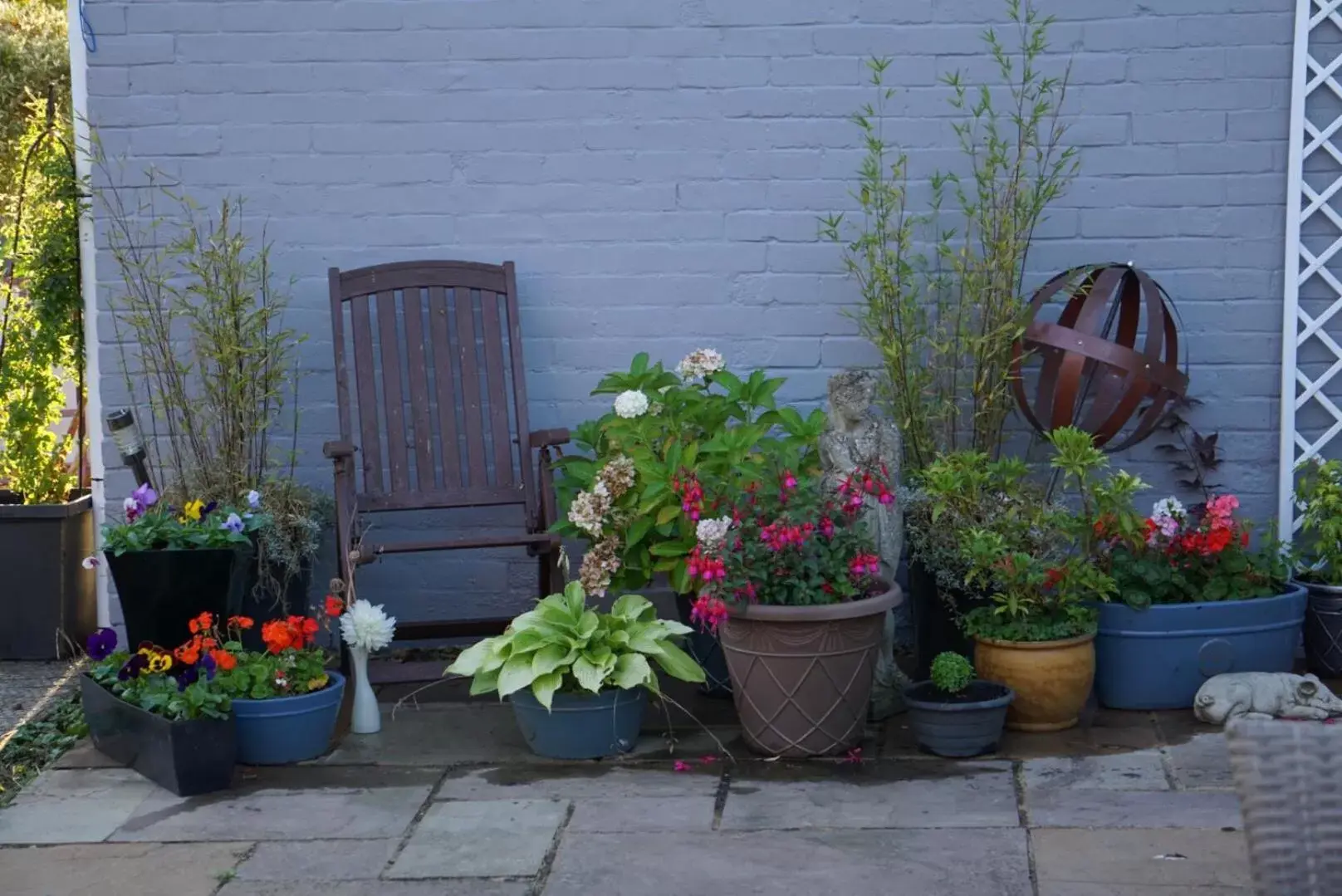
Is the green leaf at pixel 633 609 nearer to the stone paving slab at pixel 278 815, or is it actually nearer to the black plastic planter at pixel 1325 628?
the stone paving slab at pixel 278 815

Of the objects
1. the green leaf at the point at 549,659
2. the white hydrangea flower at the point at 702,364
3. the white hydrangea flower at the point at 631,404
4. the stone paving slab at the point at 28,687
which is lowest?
the stone paving slab at the point at 28,687

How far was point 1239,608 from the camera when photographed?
3852mm

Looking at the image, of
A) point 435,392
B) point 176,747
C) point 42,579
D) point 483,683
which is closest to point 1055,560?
point 483,683

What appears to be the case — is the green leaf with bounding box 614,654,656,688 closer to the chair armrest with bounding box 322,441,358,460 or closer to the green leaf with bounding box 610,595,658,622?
the green leaf with bounding box 610,595,658,622

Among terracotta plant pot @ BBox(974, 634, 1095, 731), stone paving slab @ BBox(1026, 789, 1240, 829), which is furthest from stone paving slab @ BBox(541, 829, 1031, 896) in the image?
terracotta plant pot @ BBox(974, 634, 1095, 731)

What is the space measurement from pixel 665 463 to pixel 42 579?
6.81ft

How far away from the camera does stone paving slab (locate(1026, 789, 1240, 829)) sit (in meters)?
3.09

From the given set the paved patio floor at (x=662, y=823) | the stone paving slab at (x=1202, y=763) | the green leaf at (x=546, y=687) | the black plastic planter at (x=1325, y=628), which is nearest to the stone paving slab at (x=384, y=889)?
the paved patio floor at (x=662, y=823)

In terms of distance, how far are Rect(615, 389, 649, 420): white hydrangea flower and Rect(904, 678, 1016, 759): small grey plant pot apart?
100cm

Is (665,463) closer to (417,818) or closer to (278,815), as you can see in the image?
(417,818)

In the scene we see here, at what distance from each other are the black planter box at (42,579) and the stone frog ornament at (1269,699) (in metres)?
3.28

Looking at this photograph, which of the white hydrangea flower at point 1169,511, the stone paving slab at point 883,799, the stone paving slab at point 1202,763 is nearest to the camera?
the stone paving slab at point 883,799

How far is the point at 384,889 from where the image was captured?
289 centimetres

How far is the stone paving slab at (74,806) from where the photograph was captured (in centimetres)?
324
